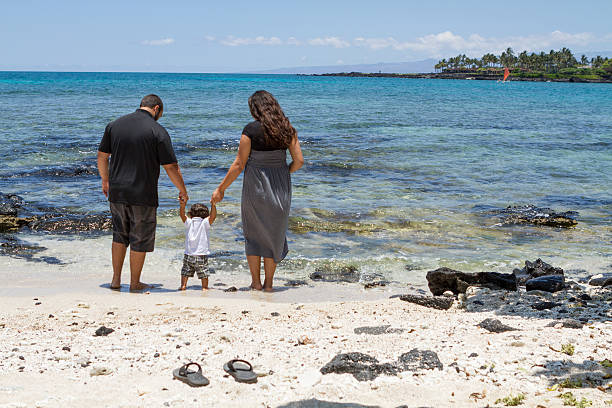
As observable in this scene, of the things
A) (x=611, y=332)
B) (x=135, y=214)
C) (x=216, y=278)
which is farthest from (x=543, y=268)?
(x=135, y=214)

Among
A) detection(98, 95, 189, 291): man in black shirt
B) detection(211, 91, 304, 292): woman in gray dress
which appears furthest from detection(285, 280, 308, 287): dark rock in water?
detection(98, 95, 189, 291): man in black shirt

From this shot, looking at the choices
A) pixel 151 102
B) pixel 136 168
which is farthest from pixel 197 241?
pixel 151 102

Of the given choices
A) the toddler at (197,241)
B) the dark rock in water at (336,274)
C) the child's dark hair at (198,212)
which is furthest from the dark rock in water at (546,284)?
the child's dark hair at (198,212)

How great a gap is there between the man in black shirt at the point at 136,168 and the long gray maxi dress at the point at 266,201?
0.77 m

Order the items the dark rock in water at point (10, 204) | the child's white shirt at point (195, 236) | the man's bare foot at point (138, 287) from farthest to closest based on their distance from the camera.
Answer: the dark rock in water at point (10, 204) < the child's white shirt at point (195, 236) < the man's bare foot at point (138, 287)

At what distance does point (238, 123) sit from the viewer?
3266 cm

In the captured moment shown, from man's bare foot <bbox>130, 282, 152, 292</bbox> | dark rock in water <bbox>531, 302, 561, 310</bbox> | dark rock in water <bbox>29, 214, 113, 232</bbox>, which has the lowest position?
dark rock in water <bbox>29, 214, 113, 232</bbox>

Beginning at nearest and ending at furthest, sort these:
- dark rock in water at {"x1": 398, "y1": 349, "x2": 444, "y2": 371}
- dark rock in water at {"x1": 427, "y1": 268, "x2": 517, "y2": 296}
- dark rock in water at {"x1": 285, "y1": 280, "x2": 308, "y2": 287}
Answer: dark rock in water at {"x1": 398, "y1": 349, "x2": 444, "y2": 371} → dark rock in water at {"x1": 427, "y1": 268, "x2": 517, "y2": 296} → dark rock in water at {"x1": 285, "y1": 280, "x2": 308, "y2": 287}

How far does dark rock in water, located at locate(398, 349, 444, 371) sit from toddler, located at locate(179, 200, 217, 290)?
323cm

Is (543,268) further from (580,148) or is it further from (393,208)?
(580,148)

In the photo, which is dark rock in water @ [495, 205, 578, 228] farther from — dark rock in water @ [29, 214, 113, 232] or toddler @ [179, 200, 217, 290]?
dark rock in water @ [29, 214, 113, 232]

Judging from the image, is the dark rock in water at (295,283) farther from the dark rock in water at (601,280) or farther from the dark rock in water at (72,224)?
the dark rock in water at (72,224)

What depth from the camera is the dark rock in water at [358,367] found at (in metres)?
4.37

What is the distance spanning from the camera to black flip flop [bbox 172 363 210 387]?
13.6 ft
